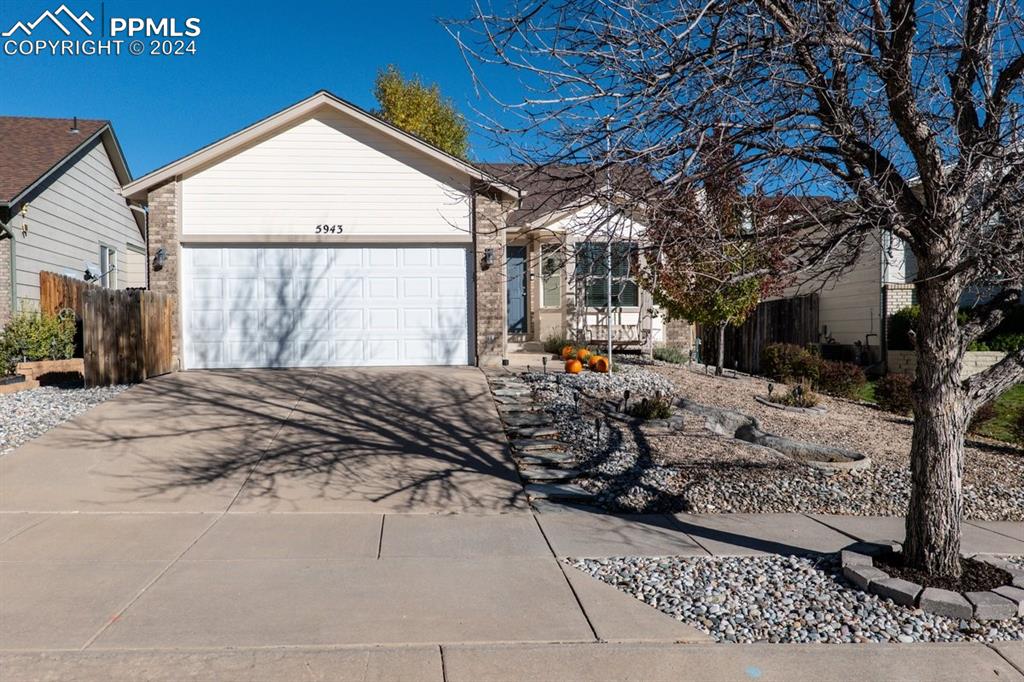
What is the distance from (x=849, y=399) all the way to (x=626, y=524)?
345 inches

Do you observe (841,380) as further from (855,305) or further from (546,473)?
(546,473)

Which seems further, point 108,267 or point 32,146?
Answer: point 108,267

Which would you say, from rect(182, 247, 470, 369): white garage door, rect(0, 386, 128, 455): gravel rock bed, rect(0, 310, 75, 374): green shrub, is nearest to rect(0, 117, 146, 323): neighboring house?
rect(0, 310, 75, 374): green shrub

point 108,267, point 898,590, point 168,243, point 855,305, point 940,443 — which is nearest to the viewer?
point 898,590

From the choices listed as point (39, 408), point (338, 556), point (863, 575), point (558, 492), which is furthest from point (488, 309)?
point (863, 575)

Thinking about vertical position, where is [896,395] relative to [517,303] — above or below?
below

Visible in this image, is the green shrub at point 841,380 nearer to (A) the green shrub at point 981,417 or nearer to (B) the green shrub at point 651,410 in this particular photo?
(A) the green shrub at point 981,417

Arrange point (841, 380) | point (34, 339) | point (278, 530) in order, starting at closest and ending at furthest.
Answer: point (278, 530)
point (34, 339)
point (841, 380)

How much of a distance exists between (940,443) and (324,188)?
11.4 m

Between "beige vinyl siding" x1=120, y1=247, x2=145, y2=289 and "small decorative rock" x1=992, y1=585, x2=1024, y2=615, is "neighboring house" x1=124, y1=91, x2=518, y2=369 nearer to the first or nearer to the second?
"beige vinyl siding" x1=120, y1=247, x2=145, y2=289

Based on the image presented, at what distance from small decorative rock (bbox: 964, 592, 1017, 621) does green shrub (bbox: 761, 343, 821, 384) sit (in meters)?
9.64

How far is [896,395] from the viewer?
1241 centimetres

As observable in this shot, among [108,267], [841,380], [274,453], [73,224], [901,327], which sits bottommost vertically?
[274,453]

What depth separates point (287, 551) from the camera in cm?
600
